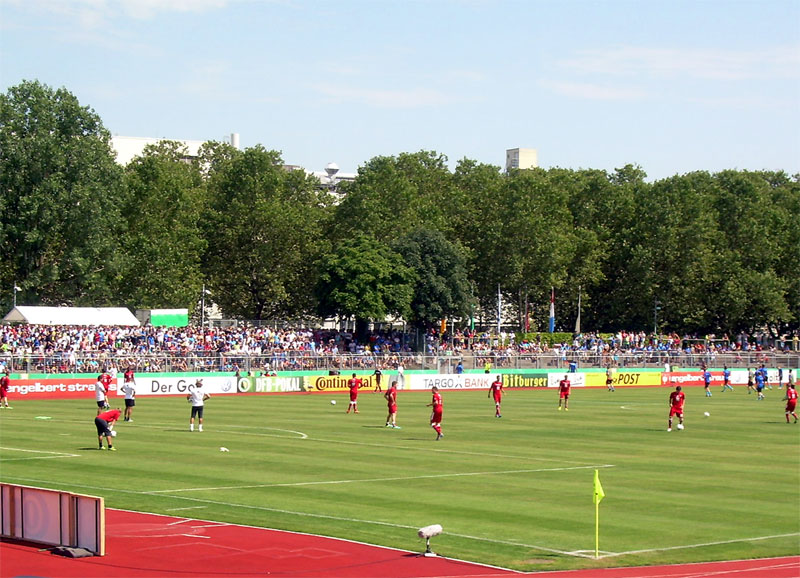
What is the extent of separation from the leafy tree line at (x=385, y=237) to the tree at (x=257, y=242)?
193mm

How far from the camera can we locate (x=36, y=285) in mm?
85750

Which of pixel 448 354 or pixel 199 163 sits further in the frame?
pixel 199 163

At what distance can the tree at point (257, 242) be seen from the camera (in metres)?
107

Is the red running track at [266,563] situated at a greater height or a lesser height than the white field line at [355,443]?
greater

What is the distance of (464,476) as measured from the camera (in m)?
31.8

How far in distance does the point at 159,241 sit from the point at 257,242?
544 inches

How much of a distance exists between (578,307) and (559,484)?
93906 mm

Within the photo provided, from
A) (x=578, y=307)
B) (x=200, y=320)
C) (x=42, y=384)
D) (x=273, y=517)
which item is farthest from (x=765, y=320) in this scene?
(x=273, y=517)

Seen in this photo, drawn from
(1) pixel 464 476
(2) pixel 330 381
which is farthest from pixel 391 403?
(2) pixel 330 381

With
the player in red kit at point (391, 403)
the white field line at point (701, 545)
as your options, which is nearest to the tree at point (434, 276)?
the player in red kit at point (391, 403)

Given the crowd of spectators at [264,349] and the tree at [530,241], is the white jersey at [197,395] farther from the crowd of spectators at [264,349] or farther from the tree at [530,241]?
the tree at [530,241]

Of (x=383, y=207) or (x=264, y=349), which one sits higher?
(x=383, y=207)

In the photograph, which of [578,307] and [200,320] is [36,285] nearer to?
[200,320]

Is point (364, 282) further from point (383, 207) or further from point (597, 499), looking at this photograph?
point (597, 499)
